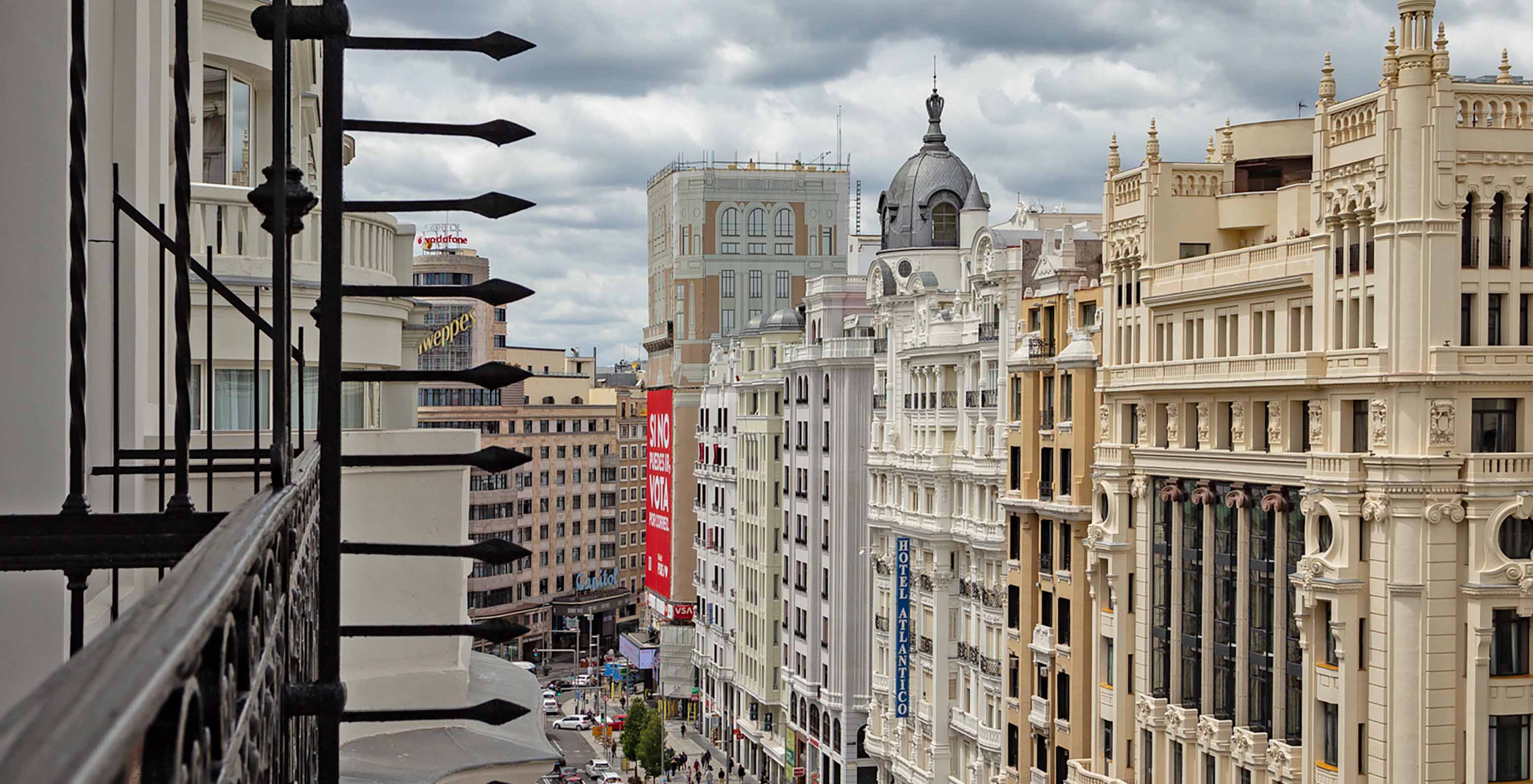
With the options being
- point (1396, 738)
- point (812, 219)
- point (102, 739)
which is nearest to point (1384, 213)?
point (1396, 738)

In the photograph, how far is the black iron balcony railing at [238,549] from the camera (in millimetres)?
1583

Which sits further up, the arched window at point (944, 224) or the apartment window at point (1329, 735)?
the arched window at point (944, 224)

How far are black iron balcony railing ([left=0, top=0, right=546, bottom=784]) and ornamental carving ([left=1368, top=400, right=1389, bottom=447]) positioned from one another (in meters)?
26.3

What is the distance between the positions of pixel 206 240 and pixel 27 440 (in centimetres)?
815

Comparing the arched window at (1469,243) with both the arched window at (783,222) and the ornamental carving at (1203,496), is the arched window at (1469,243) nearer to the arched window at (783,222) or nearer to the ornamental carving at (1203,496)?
the ornamental carving at (1203,496)

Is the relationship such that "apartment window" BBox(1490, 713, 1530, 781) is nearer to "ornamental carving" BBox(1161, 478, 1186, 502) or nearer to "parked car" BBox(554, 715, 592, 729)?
"ornamental carving" BBox(1161, 478, 1186, 502)

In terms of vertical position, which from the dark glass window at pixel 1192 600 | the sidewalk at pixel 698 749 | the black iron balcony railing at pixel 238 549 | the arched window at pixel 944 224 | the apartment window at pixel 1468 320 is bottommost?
the sidewalk at pixel 698 749

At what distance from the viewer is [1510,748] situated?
30.4 metres

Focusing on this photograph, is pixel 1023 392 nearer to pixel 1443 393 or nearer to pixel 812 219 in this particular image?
pixel 1443 393

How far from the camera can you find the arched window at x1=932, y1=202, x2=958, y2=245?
63344 mm

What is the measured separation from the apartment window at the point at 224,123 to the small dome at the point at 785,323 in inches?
2332

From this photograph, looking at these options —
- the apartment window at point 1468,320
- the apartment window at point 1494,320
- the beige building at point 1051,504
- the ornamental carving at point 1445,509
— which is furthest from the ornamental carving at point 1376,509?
the beige building at point 1051,504

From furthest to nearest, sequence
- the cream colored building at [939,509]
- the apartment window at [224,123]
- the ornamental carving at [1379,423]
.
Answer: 1. the cream colored building at [939,509]
2. the ornamental carving at [1379,423]
3. the apartment window at [224,123]

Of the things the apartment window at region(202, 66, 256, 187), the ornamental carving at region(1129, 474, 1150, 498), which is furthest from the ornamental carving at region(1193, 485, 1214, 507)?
the apartment window at region(202, 66, 256, 187)
